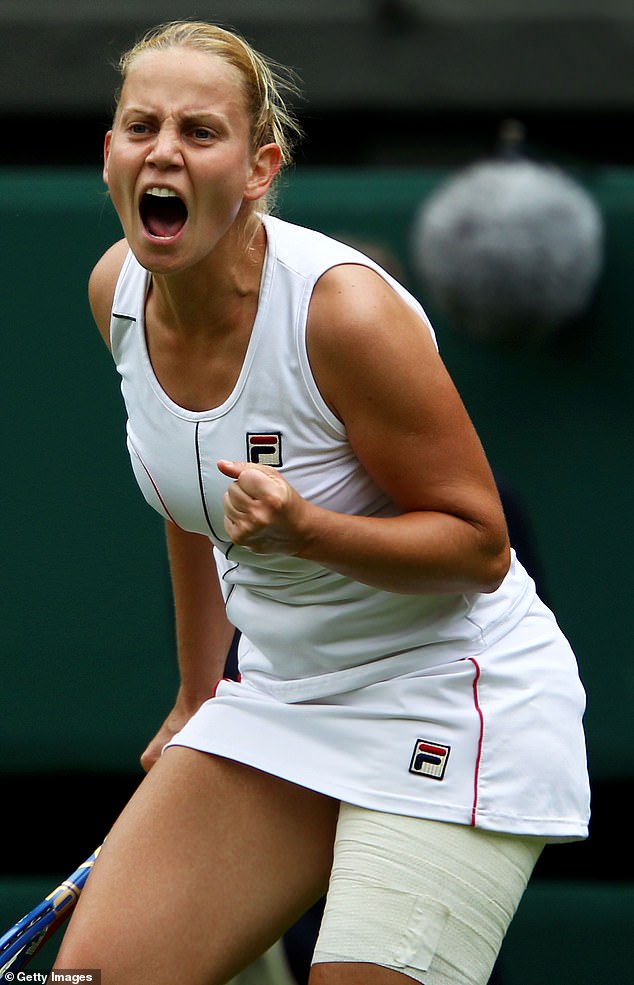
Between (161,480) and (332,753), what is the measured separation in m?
0.37

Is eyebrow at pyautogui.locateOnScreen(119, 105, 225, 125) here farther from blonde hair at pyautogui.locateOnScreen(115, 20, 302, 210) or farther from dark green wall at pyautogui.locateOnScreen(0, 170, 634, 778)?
dark green wall at pyautogui.locateOnScreen(0, 170, 634, 778)

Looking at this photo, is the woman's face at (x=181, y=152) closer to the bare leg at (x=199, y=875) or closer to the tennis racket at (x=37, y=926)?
the bare leg at (x=199, y=875)

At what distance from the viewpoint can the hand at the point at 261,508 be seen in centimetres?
131

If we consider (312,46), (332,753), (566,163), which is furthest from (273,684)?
(312,46)

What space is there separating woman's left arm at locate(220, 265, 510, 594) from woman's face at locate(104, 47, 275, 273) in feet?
0.50

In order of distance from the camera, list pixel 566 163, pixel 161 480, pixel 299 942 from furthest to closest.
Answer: pixel 566 163, pixel 299 942, pixel 161 480

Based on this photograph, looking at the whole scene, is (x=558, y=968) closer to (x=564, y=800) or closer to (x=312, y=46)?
(x=564, y=800)

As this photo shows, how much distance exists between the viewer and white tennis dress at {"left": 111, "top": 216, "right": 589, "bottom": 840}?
152 cm

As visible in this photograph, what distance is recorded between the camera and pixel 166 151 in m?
1.48

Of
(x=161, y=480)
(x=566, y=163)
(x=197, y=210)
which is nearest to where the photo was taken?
(x=197, y=210)

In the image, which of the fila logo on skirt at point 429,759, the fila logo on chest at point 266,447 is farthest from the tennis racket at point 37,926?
the fila logo on chest at point 266,447

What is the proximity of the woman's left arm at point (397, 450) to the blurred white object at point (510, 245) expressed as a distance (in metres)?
1.28

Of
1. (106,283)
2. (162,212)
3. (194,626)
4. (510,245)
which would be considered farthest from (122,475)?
(162,212)

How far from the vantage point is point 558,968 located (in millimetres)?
2977
